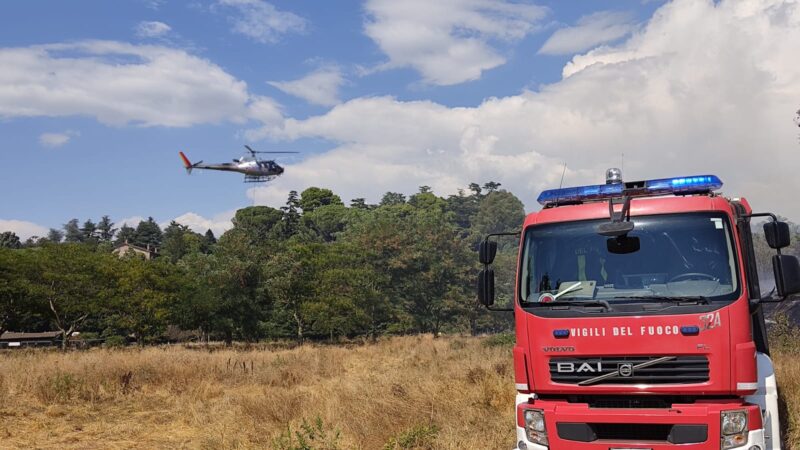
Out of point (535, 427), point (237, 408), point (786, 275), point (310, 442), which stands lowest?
point (237, 408)

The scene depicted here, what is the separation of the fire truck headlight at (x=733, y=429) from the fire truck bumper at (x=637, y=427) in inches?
1.2

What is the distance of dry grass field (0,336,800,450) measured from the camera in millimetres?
9117

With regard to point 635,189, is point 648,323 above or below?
below

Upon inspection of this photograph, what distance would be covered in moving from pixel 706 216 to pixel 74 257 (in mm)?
34111

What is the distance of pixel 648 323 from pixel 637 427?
977mm

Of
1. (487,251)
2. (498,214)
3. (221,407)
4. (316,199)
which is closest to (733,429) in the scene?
(487,251)

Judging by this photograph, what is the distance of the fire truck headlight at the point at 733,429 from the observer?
5617 millimetres

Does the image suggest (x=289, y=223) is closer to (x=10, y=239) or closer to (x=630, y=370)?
(x=10, y=239)

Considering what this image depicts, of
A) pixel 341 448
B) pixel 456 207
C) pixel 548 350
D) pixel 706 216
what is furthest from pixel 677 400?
pixel 456 207

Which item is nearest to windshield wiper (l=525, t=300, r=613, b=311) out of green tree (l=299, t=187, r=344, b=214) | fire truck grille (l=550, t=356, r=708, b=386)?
fire truck grille (l=550, t=356, r=708, b=386)

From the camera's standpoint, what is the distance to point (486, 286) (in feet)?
24.3

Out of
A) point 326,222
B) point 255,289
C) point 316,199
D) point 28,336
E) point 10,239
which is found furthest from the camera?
point 316,199

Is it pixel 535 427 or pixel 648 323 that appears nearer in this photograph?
pixel 648 323

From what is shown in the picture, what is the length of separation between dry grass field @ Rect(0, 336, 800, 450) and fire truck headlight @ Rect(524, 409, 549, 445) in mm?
1888
